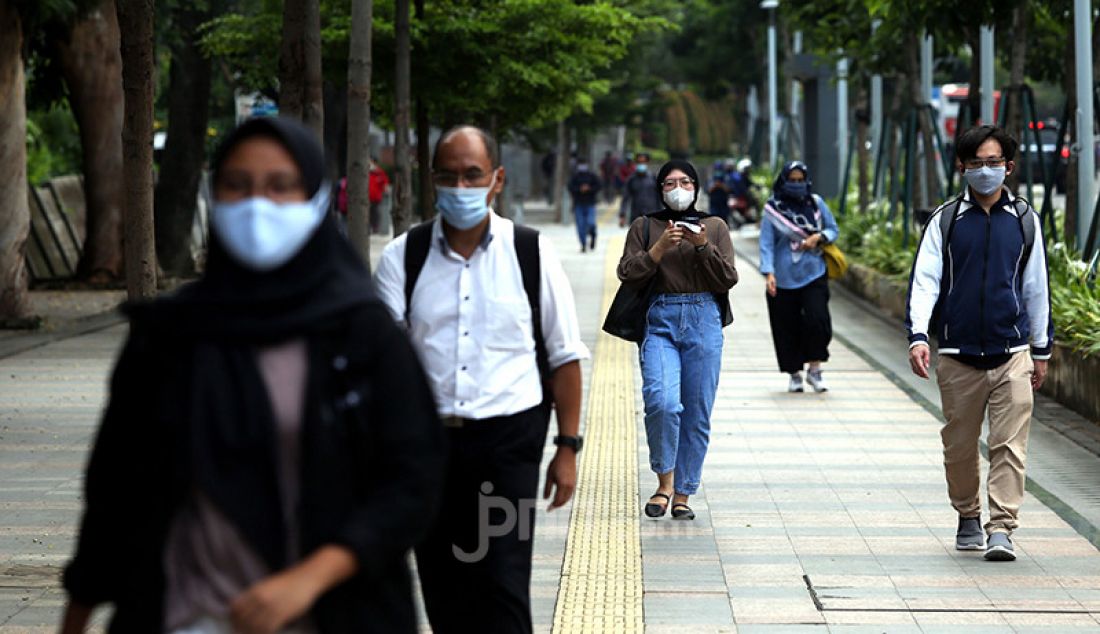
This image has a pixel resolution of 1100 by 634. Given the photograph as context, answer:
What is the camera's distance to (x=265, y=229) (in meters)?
3.08

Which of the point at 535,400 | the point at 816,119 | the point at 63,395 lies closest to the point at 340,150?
the point at 816,119

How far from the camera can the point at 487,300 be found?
4.72 meters

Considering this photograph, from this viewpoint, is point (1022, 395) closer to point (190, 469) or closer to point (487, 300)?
point (487, 300)

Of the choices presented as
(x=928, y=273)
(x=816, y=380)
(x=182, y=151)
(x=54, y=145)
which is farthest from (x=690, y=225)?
(x=54, y=145)

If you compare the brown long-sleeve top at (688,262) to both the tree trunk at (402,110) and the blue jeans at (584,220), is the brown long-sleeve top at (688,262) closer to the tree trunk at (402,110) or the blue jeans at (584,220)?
the tree trunk at (402,110)

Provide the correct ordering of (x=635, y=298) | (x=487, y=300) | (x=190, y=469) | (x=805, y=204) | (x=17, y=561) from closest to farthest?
(x=190, y=469) → (x=487, y=300) → (x=17, y=561) → (x=635, y=298) → (x=805, y=204)

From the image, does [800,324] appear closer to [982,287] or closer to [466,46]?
[982,287]

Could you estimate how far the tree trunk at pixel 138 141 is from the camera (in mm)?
8664

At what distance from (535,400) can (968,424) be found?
340 cm

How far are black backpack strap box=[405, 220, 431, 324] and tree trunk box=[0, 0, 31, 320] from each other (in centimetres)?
1350

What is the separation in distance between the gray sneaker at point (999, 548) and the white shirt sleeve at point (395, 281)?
3.67 metres

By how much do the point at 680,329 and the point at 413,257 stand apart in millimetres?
3880

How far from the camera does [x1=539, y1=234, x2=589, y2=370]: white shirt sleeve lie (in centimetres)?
478

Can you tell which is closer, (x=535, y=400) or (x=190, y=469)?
(x=190, y=469)
